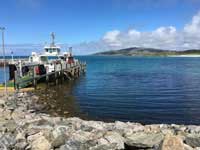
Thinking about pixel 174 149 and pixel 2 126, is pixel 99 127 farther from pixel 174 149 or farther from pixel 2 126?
pixel 174 149

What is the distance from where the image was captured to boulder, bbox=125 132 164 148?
11.5 metres

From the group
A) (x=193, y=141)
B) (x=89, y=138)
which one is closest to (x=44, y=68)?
(x=89, y=138)

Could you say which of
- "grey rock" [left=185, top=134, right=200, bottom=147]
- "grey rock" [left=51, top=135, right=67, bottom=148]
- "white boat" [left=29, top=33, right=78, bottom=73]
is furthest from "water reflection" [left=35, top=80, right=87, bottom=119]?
"white boat" [left=29, top=33, right=78, bottom=73]

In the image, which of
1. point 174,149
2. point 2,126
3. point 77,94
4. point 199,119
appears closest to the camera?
point 174,149

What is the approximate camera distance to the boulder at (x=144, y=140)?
11500mm

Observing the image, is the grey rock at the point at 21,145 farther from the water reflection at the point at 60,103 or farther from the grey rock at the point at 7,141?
the water reflection at the point at 60,103

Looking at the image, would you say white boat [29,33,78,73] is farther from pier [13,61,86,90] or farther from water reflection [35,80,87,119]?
water reflection [35,80,87,119]

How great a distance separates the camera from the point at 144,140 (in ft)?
38.5

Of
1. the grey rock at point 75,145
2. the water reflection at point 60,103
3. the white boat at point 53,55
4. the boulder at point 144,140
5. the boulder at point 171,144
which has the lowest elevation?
the water reflection at point 60,103

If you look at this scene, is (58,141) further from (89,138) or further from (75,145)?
(89,138)

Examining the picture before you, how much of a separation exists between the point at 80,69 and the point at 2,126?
5054cm

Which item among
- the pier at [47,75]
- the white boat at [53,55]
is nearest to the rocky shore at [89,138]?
the pier at [47,75]

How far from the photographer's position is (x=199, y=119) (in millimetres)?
22688

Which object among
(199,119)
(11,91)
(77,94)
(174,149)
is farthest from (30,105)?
(174,149)
